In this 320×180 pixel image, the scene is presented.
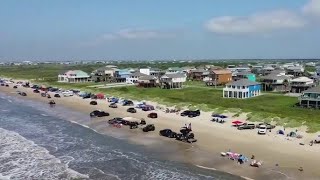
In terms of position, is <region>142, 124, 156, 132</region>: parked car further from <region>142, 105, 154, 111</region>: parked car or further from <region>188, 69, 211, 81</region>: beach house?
<region>188, 69, 211, 81</region>: beach house

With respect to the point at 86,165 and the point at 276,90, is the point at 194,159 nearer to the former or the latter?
the point at 86,165

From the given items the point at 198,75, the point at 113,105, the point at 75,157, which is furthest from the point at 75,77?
the point at 75,157

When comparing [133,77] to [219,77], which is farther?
[133,77]

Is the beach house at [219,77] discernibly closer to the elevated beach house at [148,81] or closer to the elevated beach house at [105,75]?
the elevated beach house at [148,81]

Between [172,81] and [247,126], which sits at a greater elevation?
[172,81]

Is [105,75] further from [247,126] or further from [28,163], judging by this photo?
[28,163]

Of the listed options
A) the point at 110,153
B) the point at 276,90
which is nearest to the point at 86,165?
the point at 110,153

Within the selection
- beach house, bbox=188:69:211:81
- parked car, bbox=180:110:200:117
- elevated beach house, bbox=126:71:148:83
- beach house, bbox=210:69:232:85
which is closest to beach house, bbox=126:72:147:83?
elevated beach house, bbox=126:71:148:83
